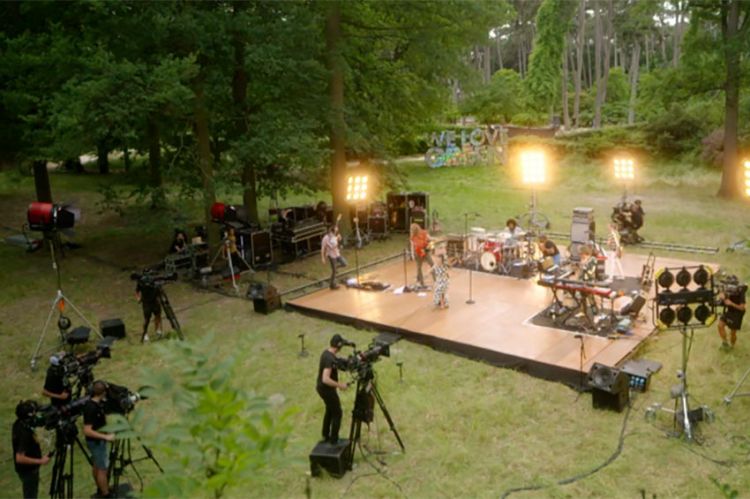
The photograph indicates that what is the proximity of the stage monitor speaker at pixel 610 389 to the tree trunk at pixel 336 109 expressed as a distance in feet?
41.5

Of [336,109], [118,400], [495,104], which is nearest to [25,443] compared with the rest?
[118,400]

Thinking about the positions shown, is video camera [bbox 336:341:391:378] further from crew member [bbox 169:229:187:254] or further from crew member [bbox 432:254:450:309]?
crew member [bbox 169:229:187:254]

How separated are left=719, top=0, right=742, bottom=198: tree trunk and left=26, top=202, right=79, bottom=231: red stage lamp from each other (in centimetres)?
2535

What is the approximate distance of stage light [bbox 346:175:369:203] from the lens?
20.8 meters

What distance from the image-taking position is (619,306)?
14188 millimetres

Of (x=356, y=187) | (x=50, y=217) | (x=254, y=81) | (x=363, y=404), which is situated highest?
(x=254, y=81)

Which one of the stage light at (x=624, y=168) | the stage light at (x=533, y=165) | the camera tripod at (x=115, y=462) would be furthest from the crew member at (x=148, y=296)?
the stage light at (x=624, y=168)

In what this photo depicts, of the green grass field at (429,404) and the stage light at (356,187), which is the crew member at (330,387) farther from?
the stage light at (356,187)

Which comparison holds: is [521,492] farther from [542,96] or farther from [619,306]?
[542,96]

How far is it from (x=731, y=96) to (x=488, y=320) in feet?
67.4

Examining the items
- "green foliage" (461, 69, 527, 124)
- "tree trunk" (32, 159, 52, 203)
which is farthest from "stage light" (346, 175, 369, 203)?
"green foliage" (461, 69, 527, 124)

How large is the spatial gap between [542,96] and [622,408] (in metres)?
50.3

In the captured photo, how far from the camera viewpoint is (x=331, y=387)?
8.19 meters

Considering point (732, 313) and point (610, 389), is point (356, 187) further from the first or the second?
point (610, 389)
